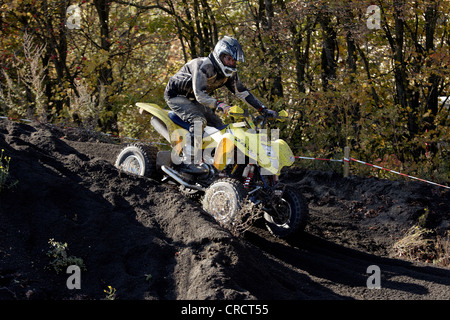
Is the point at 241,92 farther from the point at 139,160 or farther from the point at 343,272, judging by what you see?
the point at 343,272

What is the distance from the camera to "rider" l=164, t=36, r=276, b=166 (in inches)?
285

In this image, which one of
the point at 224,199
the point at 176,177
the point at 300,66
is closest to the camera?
the point at 224,199

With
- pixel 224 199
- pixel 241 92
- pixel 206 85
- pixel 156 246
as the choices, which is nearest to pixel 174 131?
pixel 206 85

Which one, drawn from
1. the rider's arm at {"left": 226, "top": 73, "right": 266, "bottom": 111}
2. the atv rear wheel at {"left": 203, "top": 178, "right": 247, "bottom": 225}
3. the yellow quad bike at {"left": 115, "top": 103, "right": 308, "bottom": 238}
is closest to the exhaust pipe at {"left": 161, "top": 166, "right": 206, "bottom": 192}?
the yellow quad bike at {"left": 115, "top": 103, "right": 308, "bottom": 238}

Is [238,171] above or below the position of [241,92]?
below

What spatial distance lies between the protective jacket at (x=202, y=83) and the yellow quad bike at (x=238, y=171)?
1.34 ft

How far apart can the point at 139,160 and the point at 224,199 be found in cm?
208

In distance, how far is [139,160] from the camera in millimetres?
8258

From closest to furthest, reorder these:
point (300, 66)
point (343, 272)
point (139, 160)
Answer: point (343, 272) < point (139, 160) < point (300, 66)

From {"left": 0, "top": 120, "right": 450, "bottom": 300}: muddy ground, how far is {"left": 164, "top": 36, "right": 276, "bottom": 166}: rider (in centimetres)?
136

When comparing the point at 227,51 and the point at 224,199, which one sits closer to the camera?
the point at 224,199

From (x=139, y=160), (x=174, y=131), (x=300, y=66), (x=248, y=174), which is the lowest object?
(x=248, y=174)

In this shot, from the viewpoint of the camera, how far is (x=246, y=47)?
13047 mm

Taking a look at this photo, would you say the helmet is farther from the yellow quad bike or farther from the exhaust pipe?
the exhaust pipe
